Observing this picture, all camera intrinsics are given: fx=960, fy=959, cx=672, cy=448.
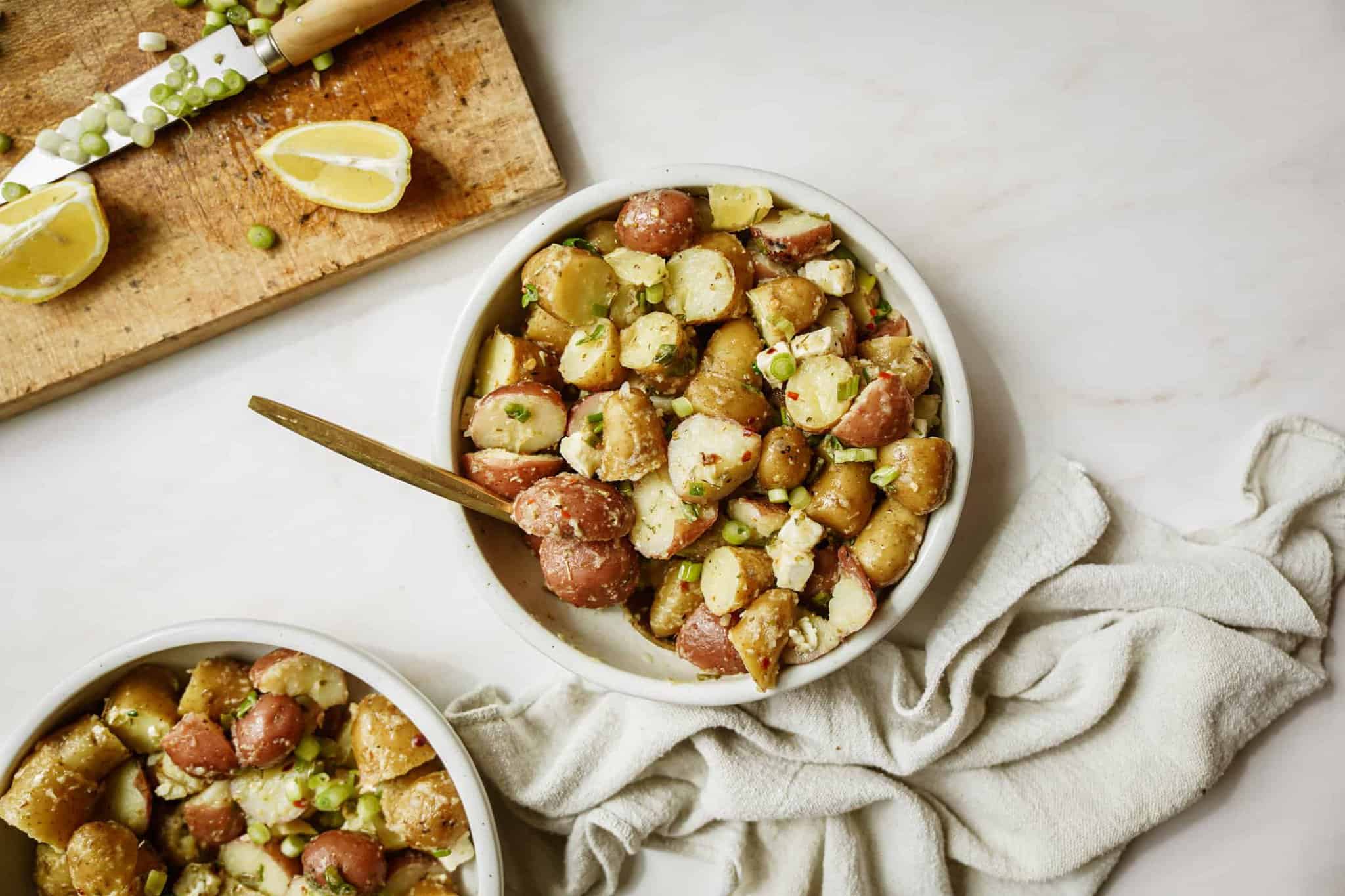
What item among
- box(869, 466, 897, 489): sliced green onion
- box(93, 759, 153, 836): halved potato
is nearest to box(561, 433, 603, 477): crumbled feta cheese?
box(869, 466, 897, 489): sliced green onion

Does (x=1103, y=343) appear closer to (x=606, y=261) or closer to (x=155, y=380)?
(x=606, y=261)

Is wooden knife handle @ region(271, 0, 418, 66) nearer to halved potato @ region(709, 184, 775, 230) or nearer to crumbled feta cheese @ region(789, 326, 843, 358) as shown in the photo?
halved potato @ region(709, 184, 775, 230)

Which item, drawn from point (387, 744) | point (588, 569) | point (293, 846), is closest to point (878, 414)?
point (588, 569)

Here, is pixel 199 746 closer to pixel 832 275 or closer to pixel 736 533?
pixel 736 533

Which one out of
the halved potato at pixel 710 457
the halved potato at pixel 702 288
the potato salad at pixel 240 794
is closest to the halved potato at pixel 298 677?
the potato salad at pixel 240 794

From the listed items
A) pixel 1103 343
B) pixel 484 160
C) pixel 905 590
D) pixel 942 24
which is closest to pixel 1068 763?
pixel 905 590
